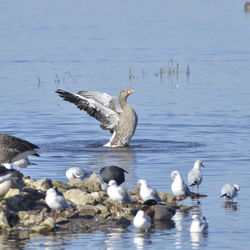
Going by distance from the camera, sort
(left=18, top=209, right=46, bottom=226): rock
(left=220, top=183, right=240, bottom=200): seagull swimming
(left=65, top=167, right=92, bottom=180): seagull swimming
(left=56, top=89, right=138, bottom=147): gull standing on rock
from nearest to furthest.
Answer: (left=18, top=209, right=46, bottom=226): rock → (left=220, top=183, right=240, bottom=200): seagull swimming → (left=65, top=167, right=92, bottom=180): seagull swimming → (left=56, top=89, right=138, bottom=147): gull standing on rock

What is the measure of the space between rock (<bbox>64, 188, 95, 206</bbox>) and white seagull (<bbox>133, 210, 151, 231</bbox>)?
4.13 ft

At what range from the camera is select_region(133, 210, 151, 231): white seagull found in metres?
14.1

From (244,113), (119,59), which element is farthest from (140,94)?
(119,59)

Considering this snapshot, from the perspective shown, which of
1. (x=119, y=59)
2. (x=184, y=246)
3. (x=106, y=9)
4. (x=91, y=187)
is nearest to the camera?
(x=184, y=246)

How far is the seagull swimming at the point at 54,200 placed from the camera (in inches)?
574

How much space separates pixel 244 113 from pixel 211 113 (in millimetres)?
844

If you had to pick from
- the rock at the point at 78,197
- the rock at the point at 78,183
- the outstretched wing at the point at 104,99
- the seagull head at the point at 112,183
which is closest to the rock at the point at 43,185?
the rock at the point at 78,197

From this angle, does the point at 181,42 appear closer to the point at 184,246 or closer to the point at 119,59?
the point at 119,59

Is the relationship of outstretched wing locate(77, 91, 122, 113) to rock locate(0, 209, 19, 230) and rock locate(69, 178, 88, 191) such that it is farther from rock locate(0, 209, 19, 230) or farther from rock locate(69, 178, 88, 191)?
rock locate(0, 209, 19, 230)

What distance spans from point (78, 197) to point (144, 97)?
45.6ft

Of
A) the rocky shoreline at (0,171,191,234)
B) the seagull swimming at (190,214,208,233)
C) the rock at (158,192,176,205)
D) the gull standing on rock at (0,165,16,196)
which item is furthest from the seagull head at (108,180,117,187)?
the seagull swimming at (190,214,208,233)

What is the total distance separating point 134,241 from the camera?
1369 cm

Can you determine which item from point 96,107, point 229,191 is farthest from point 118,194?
point 96,107

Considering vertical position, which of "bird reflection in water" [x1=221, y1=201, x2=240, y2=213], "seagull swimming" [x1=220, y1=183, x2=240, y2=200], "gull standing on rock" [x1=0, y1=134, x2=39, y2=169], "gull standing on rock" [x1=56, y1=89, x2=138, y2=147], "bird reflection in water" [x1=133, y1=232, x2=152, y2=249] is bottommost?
"bird reflection in water" [x1=133, y1=232, x2=152, y2=249]
